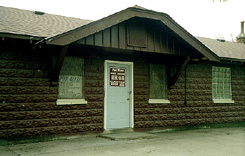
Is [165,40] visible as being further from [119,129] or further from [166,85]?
[119,129]

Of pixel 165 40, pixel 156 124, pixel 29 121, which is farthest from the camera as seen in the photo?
pixel 156 124

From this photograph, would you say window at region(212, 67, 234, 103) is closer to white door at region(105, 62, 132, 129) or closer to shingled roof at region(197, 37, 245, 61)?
shingled roof at region(197, 37, 245, 61)

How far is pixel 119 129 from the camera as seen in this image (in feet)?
29.5

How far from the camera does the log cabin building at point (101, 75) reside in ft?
23.9

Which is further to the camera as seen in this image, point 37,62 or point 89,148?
point 37,62

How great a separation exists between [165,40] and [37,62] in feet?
13.8

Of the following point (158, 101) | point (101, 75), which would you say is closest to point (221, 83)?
point (158, 101)

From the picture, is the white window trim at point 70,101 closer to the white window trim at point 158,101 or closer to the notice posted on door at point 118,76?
the notice posted on door at point 118,76

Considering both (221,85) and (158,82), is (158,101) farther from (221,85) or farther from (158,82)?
(221,85)

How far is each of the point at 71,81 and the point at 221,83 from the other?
7093mm

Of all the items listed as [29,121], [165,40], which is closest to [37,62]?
[29,121]

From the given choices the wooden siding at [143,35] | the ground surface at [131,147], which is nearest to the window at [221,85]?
the wooden siding at [143,35]

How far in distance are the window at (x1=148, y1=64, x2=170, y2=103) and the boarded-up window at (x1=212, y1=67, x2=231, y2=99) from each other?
280 cm

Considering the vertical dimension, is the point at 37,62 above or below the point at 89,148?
above
